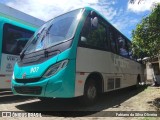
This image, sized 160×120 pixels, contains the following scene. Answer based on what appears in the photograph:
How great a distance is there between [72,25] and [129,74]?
237 inches

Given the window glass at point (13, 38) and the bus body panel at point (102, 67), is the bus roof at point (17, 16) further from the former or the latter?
the bus body panel at point (102, 67)

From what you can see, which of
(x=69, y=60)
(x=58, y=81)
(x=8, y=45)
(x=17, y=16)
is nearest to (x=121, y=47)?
(x=8, y=45)

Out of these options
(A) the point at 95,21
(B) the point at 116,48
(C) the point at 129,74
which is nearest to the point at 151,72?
(C) the point at 129,74

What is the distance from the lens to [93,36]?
25.8ft

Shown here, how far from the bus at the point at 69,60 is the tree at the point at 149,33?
3.73ft

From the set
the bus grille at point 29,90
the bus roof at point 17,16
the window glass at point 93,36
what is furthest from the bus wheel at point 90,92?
the bus roof at point 17,16

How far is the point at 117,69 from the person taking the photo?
33.0ft

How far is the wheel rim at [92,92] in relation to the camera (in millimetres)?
7400

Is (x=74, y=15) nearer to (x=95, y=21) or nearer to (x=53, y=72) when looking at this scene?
(x=95, y=21)

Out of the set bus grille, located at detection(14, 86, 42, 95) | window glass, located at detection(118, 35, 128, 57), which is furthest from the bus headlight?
window glass, located at detection(118, 35, 128, 57)

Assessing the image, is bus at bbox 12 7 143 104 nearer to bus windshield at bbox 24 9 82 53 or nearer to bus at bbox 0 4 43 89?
bus windshield at bbox 24 9 82 53

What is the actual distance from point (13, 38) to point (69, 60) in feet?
14.5

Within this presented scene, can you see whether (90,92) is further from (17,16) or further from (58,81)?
(17,16)

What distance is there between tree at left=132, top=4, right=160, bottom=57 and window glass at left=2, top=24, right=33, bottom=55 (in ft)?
15.3
